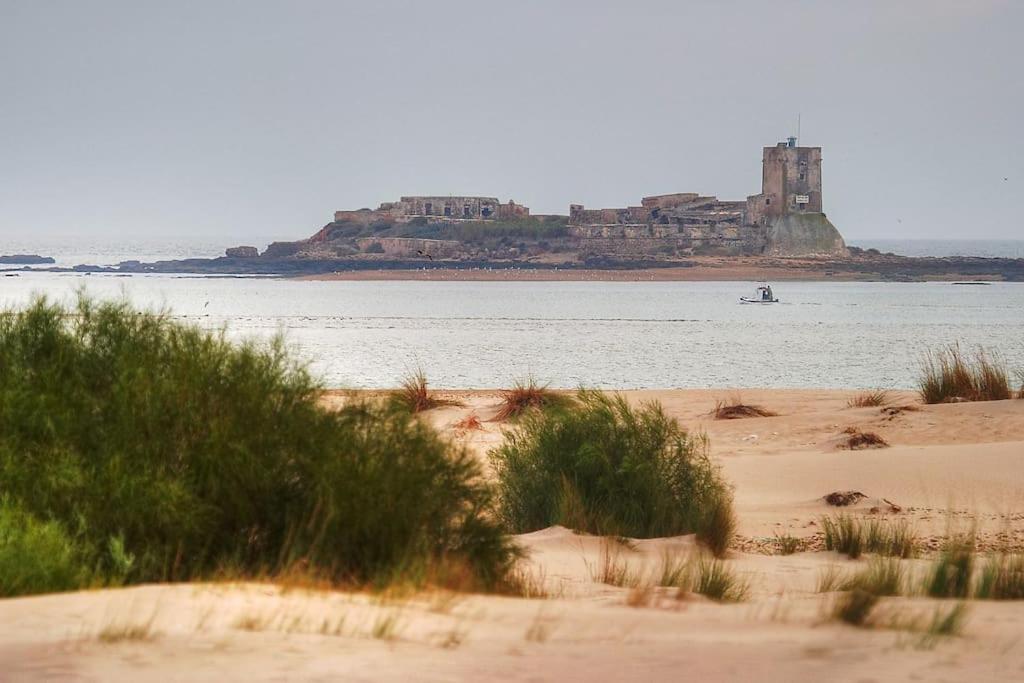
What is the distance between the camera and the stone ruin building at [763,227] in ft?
502

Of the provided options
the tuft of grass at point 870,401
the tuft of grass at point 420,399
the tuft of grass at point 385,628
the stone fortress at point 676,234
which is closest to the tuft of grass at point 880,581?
the tuft of grass at point 385,628

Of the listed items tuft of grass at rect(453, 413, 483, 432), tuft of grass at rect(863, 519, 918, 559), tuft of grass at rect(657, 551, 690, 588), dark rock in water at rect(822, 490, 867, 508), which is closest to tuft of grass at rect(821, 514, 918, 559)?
tuft of grass at rect(863, 519, 918, 559)

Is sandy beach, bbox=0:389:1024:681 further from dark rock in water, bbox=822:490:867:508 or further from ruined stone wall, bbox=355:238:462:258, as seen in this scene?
ruined stone wall, bbox=355:238:462:258

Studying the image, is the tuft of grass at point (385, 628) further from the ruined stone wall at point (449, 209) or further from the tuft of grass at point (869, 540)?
the ruined stone wall at point (449, 209)

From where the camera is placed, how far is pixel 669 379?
105ft

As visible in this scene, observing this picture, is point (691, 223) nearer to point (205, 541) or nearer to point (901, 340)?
point (901, 340)

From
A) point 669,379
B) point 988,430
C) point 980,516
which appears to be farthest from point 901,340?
point 980,516

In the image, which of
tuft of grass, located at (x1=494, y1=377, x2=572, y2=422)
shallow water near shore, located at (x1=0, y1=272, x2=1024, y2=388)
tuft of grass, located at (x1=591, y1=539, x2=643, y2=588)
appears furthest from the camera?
shallow water near shore, located at (x1=0, y1=272, x2=1024, y2=388)

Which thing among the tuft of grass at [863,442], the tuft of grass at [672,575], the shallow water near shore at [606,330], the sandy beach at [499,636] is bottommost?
the shallow water near shore at [606,330]

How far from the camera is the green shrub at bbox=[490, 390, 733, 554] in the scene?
973 centimetres

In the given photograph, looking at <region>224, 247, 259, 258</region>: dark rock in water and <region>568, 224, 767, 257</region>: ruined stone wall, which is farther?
<region>224, 247, 259, 258</region>: dark rock in water

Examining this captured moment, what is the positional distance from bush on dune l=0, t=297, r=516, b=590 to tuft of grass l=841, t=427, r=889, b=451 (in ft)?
29.1

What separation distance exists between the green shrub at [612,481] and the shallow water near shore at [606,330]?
1.95m

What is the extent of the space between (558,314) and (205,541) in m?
66.4
